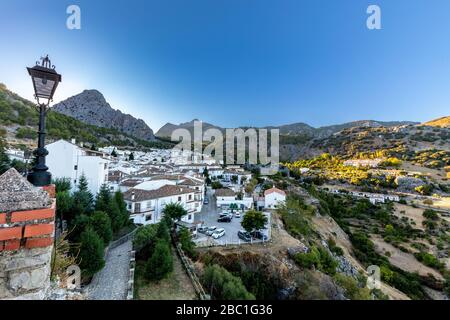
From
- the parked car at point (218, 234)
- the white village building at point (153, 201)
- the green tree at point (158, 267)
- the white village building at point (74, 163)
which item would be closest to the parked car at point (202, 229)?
the parked car at point (218, 234)

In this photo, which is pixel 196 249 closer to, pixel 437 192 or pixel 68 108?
pixel 437 192

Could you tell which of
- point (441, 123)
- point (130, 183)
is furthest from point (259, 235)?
point (441, 123)

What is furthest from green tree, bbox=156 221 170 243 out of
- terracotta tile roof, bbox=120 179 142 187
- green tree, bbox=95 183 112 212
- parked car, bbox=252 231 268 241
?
terracotta tile roof, bbox=120 179 142 187

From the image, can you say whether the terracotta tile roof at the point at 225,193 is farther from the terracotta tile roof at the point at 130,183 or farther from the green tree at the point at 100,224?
the green tree at the point at 100,224

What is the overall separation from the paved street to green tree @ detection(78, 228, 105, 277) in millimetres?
688

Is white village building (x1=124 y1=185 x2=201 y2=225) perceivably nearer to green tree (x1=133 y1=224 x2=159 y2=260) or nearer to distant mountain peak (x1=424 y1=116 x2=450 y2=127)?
green tree (x1=133 y1=224 x2=159 y2=260)

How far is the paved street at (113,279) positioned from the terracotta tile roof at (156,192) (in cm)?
536

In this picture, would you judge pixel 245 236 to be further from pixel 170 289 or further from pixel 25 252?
pixel 25 252

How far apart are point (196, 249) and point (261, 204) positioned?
14.7m

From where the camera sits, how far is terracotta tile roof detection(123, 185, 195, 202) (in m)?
18.3

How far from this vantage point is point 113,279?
10445 mm

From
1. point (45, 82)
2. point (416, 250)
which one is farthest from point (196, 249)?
point (416, 250)

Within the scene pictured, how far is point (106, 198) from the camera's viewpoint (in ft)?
49.5

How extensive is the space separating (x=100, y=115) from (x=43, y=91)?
11990 centimetres
